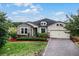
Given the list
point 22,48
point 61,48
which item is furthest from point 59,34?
point 22,48

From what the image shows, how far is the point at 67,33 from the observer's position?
6.54m

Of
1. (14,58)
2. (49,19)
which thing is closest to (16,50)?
(14,58)

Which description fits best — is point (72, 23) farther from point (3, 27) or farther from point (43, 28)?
point (3, 27)

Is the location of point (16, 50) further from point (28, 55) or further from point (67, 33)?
point (67, 33)

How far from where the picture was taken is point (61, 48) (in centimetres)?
652

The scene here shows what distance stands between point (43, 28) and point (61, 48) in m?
0.32

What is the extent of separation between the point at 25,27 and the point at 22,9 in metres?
0.22

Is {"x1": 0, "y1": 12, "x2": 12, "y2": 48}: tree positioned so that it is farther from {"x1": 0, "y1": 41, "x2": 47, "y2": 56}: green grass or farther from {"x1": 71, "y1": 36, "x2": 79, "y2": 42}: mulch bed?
{"x1": 71, "y1": 36, "x2": 79, "y2": 42}: mulch bed

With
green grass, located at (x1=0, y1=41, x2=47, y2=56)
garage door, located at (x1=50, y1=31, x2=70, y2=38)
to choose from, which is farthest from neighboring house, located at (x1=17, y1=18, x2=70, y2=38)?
green grass, located at (x1=0, y1=41, x2=47, y2=56)

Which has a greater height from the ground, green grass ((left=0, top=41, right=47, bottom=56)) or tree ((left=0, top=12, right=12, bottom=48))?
tree ((left=0, top=12, right=12, bottom=48))

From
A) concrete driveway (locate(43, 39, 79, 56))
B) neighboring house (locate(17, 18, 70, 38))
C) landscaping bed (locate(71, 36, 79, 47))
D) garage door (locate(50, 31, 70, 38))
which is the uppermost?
neighboring house (locate(17, 18, 70, 38))

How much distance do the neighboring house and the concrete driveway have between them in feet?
0.23

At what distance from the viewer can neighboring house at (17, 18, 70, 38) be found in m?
6.52

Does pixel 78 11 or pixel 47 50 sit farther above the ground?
pixel 78 11
